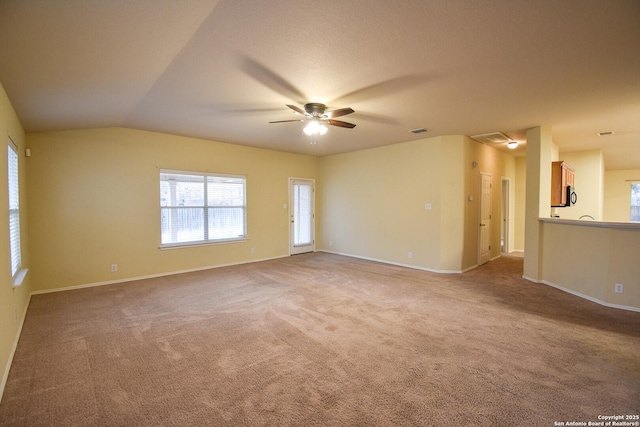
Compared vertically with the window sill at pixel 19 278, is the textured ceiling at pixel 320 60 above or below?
above

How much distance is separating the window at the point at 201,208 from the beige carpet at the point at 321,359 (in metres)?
1.50

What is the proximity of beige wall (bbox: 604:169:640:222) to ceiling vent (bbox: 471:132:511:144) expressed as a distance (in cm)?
585

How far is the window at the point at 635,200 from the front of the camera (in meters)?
8.34

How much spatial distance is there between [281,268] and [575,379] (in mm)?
4633

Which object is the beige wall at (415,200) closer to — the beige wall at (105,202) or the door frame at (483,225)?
the door frame at (483,225)

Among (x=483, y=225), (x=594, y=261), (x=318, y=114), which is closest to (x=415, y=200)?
(x=483, y=225)

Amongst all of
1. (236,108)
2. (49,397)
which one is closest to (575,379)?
(49,397)

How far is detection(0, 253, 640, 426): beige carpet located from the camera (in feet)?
6.08

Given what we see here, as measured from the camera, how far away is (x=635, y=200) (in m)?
8.37

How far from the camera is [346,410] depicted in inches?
72.9

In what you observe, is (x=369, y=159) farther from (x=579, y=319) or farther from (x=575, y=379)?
(x=575, y=379)

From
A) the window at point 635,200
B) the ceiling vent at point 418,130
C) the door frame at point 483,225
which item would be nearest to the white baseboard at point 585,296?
the door frame at point 483,225

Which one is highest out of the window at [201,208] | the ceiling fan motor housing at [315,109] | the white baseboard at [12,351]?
the ceiling fan motor housing at [315,109]

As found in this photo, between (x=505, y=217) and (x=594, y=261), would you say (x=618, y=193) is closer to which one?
(x=505, y=217)
